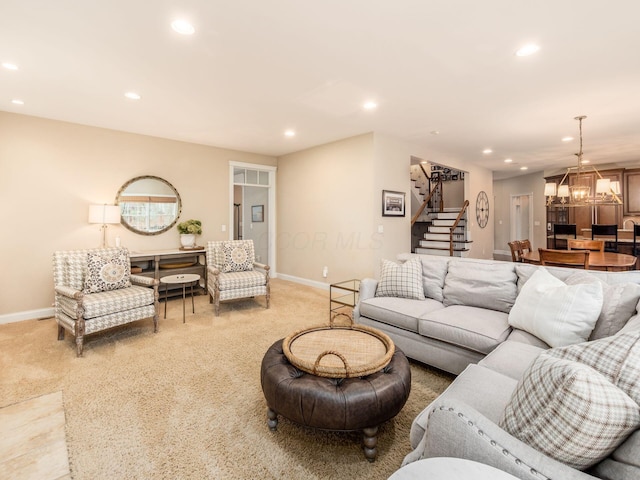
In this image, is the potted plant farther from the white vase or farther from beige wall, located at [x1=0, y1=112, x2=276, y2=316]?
beige wall, located at [x1=0, y1=112, x2=276, y2=316]

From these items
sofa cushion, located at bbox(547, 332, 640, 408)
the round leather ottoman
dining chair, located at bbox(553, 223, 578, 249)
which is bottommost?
the round leather ottoman

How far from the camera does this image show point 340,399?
157 centimetres

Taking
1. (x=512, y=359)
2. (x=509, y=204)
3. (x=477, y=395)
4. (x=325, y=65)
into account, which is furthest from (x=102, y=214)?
(x=509, y=204)

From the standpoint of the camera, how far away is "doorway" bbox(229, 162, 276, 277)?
632 cm

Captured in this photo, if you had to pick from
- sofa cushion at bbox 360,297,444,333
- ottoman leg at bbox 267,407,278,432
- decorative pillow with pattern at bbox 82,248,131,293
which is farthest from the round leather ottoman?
decorative pillow with pattern at bbox 82,248,131,293

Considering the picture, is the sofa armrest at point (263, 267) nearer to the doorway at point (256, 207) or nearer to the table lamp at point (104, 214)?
the doorway at point (256, 207)

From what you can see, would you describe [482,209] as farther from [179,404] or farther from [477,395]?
[179,404]

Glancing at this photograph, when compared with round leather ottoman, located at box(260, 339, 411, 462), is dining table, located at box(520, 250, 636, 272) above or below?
above

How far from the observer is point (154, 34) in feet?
7.60

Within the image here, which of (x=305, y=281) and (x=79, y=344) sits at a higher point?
(x=305, y=281)

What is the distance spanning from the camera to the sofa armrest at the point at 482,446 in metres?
0.82

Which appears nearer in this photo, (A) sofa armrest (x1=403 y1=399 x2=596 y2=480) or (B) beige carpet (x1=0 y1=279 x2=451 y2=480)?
(A) sofa armrest (x1=403 y1=399 x2=596 y2=480)

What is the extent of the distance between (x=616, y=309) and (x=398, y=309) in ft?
4.66

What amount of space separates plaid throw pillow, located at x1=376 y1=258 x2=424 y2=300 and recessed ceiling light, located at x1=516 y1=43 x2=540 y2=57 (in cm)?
197
